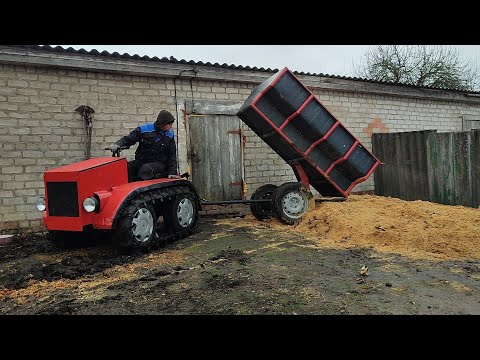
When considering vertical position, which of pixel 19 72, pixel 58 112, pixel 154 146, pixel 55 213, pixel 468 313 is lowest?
pixel 468 313

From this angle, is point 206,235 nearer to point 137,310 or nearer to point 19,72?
point 137,310

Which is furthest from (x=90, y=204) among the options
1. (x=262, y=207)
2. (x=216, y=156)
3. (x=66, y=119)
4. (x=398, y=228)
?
(x=398, y=228)

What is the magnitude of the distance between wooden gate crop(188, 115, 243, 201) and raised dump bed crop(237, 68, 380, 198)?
1533 millimetres

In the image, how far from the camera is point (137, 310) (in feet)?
10.4

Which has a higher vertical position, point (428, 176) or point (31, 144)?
point (31, 144)

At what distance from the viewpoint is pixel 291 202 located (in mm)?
7078

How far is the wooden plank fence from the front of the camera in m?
7.60

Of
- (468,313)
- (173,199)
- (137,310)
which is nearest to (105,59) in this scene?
(173,199)

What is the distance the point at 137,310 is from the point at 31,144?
16.8ft

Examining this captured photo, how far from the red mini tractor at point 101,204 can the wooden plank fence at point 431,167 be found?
6.16 m

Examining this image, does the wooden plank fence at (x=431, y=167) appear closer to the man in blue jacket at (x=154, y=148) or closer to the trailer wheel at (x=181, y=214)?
the trailer wheel at (x=181, y=214)

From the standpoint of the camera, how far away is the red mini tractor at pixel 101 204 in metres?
4.81

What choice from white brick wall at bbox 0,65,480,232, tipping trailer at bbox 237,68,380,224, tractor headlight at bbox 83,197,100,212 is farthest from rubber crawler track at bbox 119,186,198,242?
white brick wall at bbox 0,65,480,232

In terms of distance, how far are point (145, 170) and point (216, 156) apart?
3.03 meters
